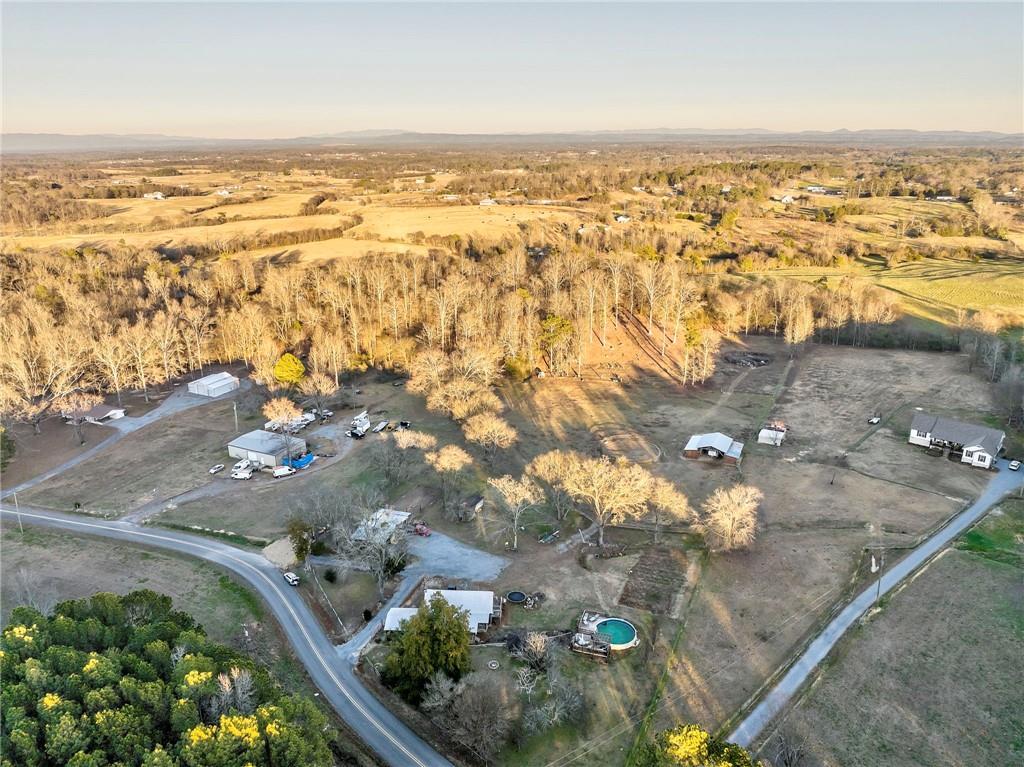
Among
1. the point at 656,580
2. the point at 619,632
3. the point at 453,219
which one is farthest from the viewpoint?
the point at 453,219

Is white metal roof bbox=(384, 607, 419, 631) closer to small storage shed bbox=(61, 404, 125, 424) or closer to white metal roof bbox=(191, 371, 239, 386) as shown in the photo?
small storage shed bbox=(61, 404, 125, 424)

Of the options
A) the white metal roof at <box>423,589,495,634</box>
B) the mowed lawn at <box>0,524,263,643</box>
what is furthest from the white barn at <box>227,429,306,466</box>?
the white metal roof at <box>423,589,495,634</box>

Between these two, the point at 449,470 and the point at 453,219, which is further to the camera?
the point at 453,219

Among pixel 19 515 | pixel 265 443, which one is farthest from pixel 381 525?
pixel 19 515

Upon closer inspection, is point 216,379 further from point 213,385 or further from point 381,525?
point 381,525

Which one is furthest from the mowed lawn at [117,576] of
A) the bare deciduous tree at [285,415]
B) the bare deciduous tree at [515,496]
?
the bare deciduous tree at [515,496]

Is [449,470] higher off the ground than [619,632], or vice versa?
[449,470]

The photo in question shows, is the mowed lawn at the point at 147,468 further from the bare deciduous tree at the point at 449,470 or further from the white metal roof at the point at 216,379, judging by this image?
the bare deciduous tree at the point at 449,470
